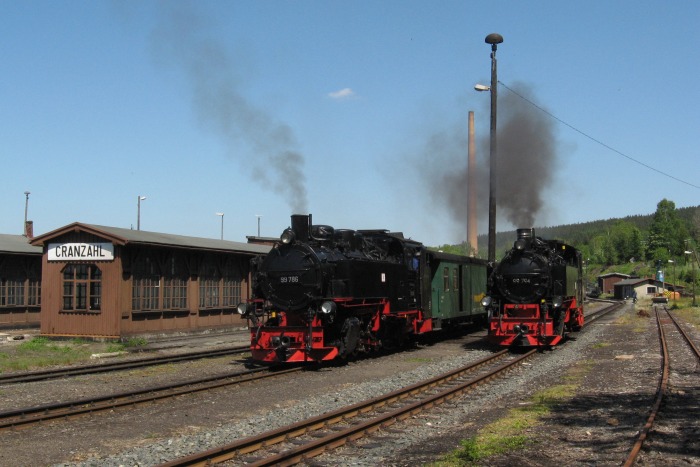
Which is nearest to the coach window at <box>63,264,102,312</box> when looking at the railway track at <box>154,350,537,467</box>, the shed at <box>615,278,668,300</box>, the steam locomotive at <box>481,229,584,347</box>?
the steam locomotive at <box>481,229,584,347</box>

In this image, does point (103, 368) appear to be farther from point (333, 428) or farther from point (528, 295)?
point (528, 295)

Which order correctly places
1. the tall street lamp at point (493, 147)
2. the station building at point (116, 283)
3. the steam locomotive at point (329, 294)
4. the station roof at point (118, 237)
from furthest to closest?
the tall street lamp at point (493, 147)
the station building at point (116, 283)
the station roof at point (118, 237)
the steam locomotive at point (329, 294)

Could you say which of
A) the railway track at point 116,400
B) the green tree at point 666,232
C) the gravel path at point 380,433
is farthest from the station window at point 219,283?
the green tree at point 666,232

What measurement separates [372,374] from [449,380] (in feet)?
5.98

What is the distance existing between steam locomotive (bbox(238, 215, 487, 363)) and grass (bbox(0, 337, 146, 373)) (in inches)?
204

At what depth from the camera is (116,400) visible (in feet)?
37.6

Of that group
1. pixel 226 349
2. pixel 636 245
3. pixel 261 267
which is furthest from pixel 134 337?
pixel 636 245

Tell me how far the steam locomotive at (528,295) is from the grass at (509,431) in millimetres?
5838

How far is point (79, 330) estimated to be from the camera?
869 inches

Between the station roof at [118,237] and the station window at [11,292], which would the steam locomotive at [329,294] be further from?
the station window at [11,292]

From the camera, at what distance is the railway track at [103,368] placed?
47.0 feet

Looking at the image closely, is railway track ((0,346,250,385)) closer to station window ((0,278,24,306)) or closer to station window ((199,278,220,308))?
station window ((199,278,220,308))

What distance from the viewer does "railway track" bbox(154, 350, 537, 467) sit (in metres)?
7.42

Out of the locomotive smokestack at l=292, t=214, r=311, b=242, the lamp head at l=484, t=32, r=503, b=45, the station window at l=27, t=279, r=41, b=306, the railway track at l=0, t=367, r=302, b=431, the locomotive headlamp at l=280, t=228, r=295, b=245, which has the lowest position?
the railway track at l=0, t=367, r=302, b=431
